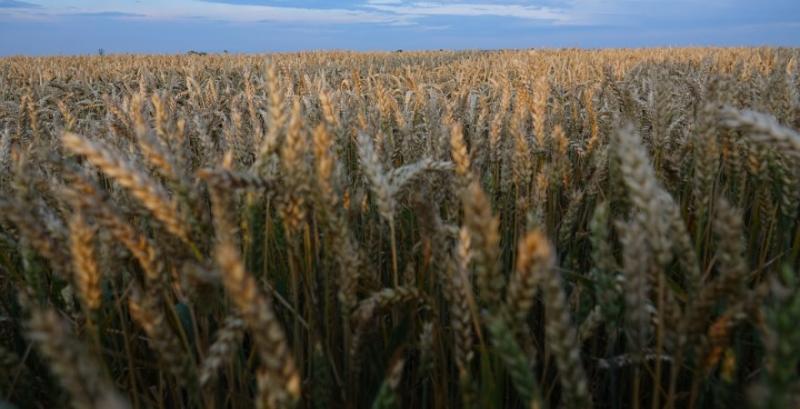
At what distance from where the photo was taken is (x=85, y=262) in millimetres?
735

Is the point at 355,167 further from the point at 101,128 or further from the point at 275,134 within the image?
the point at 275,134

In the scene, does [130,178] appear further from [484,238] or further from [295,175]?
[484,238]

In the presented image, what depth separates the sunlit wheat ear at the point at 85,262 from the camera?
71cm

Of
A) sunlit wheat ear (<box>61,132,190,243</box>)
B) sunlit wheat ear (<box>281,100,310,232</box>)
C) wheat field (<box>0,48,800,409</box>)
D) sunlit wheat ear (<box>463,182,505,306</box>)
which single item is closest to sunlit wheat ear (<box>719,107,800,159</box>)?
wheat field (<box>0,48,800,409</box>)

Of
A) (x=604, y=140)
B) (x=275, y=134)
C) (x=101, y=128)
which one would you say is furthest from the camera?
(x=604, y=140)

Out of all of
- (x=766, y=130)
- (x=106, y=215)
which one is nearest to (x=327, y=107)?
(x=106, y=215)

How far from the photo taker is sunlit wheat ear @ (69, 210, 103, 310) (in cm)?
71

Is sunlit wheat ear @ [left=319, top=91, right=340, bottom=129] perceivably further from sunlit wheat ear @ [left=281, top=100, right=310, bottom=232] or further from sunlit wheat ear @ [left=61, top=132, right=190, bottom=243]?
sunlit wheat ear @ [left=61, top=132, right=190, bottom=243]

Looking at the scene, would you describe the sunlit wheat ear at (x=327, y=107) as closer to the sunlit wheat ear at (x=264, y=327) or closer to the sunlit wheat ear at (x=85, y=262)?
the sunlit wheat ear at (x=85, y=262)

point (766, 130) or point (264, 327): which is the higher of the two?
point (766, 130)

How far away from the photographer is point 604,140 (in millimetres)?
2559

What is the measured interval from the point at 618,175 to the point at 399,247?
0.64 m

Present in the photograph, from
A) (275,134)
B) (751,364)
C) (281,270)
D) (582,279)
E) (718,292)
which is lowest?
(751,364)

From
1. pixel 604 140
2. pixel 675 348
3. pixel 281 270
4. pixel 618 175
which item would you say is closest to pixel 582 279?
pixel 675 348
